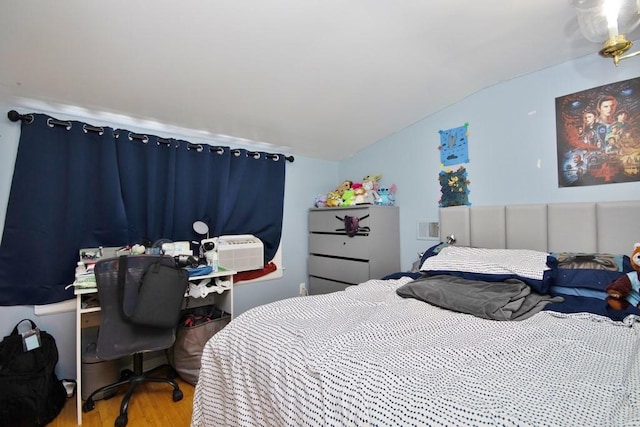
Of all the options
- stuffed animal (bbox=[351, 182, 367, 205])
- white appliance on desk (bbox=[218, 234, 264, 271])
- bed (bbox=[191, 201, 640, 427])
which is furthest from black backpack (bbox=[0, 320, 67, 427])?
stuffed animal (bbox=[351, 182, 367, 205])

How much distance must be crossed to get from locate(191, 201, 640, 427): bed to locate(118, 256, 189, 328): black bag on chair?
578 millimetres

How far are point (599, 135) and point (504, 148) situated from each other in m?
0.55

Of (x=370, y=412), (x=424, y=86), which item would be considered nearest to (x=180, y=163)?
(x=424, y=86)

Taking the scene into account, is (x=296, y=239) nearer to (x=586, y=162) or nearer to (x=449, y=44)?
(x=449, y=44)

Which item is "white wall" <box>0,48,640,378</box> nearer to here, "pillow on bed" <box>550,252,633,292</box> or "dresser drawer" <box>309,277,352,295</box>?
"dresser drawer" <box>309,277,352,295</box>

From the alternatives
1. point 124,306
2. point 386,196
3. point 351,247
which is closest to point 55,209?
point 124,306

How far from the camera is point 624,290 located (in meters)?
1.43

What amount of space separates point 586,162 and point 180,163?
9.88 feet

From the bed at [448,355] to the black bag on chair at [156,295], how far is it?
0.58 m

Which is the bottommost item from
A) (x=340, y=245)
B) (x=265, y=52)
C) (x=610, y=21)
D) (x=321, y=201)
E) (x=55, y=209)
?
(x=340, y=245)

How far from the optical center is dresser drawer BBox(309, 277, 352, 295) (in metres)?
3.10

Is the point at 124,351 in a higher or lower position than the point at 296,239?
lower

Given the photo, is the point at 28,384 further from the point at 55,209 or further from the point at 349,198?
the point at 349,198

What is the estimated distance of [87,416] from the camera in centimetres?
180
